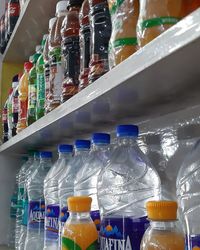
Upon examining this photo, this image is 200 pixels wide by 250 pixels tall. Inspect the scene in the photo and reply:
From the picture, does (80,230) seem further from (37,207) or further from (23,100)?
(23,100)

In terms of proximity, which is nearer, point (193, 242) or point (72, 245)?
point (193, 242)

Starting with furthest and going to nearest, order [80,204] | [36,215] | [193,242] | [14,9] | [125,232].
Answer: [14,9] < [36,215] < [80,204] < [125,232] < [193,242]

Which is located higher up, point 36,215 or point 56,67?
point 56,67

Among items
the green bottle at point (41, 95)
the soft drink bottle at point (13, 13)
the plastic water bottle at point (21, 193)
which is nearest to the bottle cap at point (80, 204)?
the green bottle at point (41, 95)

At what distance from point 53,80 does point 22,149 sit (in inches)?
30.1

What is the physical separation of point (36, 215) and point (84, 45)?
0.68 metres

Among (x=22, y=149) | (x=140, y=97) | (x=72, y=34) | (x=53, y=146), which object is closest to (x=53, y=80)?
(x=72, y=34)

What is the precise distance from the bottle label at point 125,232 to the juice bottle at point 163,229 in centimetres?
8

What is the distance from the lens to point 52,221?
1195 mm

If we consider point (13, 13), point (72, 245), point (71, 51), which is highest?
point (13, 13)

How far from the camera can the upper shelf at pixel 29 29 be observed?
4.92ft

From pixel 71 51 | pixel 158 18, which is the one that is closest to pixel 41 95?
pixel 71 51

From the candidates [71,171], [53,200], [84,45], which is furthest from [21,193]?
[84,45]

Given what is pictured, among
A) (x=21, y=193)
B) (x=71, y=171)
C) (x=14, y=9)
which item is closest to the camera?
(x=71, y=171)
